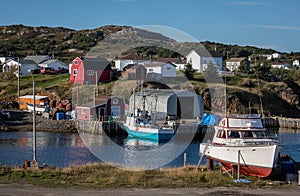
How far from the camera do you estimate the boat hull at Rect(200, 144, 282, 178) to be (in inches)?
870

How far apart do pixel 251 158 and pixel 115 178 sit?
661cm

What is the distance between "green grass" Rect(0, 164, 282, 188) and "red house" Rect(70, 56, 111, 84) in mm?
47450

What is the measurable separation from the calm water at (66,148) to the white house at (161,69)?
24.0 meters

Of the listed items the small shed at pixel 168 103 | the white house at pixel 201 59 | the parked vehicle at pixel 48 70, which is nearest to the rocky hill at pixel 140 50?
the small shed at pixel 168 103

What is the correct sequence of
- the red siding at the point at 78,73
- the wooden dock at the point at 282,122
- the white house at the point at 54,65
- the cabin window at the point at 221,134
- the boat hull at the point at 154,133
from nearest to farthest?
1. the cabin window at the point at 221,134
2. the boat hull at the point at 154,133
3. the wooden dock at the point at 282,122
4. the red siding at the point at 78,73
5. the white house at the point at 54,65

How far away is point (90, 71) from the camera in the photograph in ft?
230

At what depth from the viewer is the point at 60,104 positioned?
6216cm

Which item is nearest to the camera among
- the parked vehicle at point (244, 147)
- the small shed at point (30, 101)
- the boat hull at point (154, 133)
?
the parked vehicle at point (244, 147)

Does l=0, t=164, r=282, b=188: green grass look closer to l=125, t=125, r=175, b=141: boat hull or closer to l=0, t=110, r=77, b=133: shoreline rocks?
l=125, t=125, r=175, b=141: boat hull

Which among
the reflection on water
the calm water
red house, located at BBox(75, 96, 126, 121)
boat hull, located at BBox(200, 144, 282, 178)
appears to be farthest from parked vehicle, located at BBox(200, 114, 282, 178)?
red house, located at BBox(75, 96, 126, 121)

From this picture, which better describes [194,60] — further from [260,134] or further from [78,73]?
[260,134]

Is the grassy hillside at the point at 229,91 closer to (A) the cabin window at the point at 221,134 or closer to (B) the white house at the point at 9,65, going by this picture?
(B) the white house at the point at 9,65

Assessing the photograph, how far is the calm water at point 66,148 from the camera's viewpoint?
35.0 metres

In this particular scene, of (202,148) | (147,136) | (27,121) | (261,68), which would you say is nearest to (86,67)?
(27,121)
